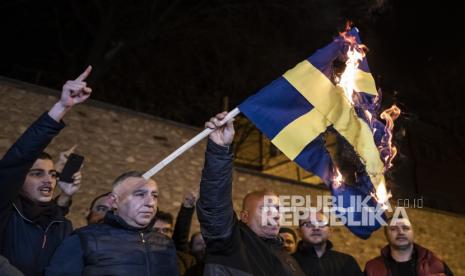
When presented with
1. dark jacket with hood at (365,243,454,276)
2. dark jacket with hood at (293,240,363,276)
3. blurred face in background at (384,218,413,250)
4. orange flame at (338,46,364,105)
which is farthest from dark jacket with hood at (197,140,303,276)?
blurred face in background at (384,218,413,250)

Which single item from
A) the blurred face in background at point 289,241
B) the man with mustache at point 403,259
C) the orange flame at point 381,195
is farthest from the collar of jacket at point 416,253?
the orange flame at point 381,195

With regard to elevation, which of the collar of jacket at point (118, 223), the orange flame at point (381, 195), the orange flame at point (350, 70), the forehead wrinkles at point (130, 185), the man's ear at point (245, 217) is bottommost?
the collar of jacket at point (118, 223)

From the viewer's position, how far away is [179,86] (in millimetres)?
12977

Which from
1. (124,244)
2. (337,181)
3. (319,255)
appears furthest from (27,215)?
(319,255)

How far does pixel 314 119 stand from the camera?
3430mm

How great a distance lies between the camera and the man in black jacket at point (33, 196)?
286 cm

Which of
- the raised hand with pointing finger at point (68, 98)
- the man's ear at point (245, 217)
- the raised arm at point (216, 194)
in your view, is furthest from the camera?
the man's ear at point (245, 217)

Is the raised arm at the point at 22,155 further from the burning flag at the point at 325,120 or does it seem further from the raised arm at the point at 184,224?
the raised arm at the point at 184,224

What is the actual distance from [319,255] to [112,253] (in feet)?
7.46

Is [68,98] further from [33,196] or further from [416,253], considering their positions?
[416,253]

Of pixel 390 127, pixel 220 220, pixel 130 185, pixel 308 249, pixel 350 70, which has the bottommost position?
pixel 308 249

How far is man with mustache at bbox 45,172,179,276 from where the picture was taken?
2.83 metres

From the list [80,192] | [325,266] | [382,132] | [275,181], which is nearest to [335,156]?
[382,132]

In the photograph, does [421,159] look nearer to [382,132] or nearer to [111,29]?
[111,29]
